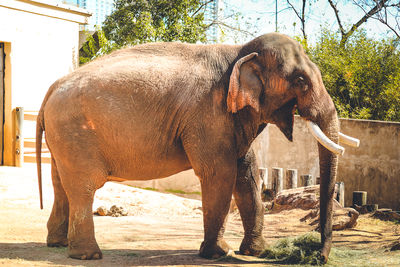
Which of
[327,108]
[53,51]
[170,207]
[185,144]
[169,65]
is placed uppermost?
[53,51]

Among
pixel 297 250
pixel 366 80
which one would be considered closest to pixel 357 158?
pixel 366 80

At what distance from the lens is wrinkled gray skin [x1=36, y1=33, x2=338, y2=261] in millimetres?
5582

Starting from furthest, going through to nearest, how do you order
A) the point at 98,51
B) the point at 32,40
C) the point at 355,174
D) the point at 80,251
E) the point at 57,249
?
the point at 98,51, the point at 32,40, the point at 355,174, the point at 57,249, the point at 80,251

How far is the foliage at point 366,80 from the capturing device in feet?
45.1

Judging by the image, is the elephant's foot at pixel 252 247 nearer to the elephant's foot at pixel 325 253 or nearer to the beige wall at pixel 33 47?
the elephant's foot at pixel 325 253

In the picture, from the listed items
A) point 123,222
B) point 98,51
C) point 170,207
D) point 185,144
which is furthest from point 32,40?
point 185,144

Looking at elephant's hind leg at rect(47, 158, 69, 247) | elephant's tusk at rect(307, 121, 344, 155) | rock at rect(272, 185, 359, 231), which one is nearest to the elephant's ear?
elephant's tusk at rect(307, 121, 344, 155)

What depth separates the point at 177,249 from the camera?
6.25m

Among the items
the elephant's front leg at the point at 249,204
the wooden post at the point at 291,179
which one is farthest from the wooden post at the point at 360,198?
the elephant's front leg at the point at 249,204

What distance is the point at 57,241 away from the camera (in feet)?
20.1

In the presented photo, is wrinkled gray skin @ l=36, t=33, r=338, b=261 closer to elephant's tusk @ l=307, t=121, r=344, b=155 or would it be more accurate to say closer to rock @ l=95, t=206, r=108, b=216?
elephant's tusk @ l=307, t=121, r=344, b=155

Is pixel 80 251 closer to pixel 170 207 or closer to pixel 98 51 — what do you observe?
pixel 170 207

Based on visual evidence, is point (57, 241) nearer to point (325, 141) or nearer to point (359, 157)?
point (325, 141)

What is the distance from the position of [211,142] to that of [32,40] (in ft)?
30.6
